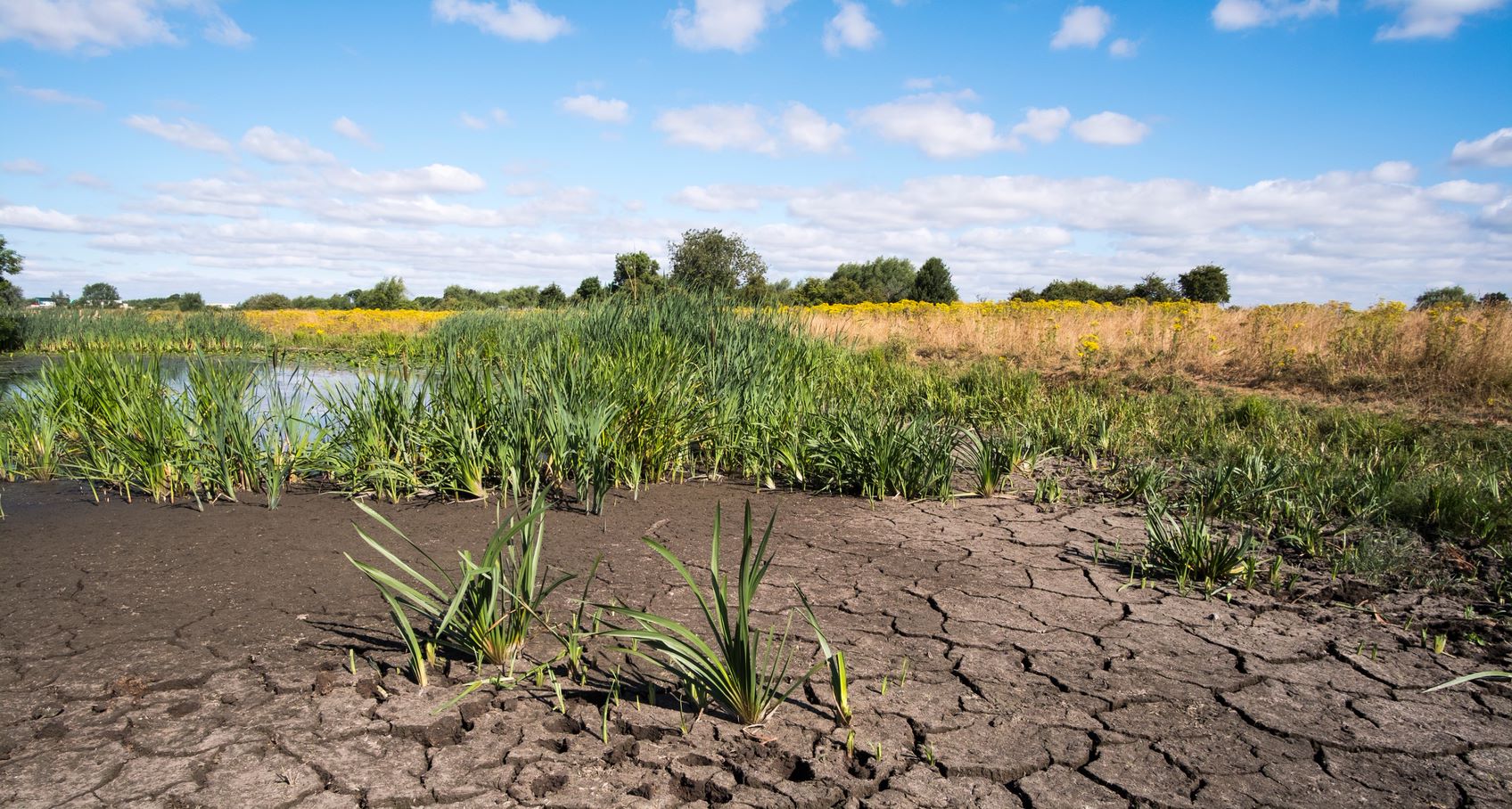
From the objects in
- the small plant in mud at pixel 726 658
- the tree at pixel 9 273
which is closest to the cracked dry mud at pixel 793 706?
the small plant in mud at pixel 726 658

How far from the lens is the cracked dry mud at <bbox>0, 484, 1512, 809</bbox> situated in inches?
80.5

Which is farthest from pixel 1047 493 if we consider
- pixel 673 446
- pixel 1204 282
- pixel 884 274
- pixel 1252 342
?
pixel 884 274

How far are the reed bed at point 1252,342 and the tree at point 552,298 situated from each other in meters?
3.03

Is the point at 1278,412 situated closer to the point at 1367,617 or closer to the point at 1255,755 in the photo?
the point at 1367,617

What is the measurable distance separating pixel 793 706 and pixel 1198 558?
2.17m

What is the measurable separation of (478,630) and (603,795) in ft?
2.58

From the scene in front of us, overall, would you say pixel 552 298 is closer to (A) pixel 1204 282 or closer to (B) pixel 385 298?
(B) pixel 385 298

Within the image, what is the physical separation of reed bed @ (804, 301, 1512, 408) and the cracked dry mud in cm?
693

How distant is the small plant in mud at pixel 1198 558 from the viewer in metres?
3.55

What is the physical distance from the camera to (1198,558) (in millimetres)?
3574

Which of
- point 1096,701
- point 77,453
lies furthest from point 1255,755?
point 77,453

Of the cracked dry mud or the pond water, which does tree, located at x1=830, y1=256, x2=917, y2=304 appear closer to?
the pond water

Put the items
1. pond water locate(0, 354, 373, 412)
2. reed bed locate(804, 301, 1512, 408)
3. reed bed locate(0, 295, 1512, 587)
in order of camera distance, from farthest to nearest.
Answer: pond water locate(0, 354, 373, 412) → reed bed locate(804, 301, 1512, 408) → reed bed locate(0, 295, 1512, 587)

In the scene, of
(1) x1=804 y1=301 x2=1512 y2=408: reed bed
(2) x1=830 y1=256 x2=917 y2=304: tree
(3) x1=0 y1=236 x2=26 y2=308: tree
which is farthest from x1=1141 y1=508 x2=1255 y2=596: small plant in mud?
(2) x1=830 y1=256 x2=917 y2=304: tree
